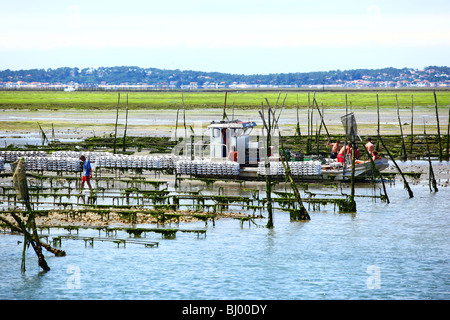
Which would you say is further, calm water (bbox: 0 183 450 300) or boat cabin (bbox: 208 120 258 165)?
boat cabin (bbox: 208 120 258 165)

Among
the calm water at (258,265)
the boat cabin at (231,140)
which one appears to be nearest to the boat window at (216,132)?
the boat cabin at (231,140)

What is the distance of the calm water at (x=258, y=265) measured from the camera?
22.5 metres

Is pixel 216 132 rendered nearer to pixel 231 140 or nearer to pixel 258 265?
pixel 231 140

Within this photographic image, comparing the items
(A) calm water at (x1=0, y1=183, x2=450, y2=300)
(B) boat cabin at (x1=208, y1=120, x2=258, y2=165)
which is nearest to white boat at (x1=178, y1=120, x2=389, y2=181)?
(B) boat cabin at (x1=208, y1=120, x2=258, y2=165)

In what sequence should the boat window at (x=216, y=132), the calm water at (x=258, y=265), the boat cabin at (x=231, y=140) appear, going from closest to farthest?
the calm water at (x=258, y=265), the boat cabin at (x=231, y=140), the boat window at (x=216, y=132)

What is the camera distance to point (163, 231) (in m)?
28.4

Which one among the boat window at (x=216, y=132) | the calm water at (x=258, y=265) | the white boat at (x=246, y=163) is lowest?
the calm water at (x=258, y=265)

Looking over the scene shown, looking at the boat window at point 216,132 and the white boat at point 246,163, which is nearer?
the white boat at point 246,163

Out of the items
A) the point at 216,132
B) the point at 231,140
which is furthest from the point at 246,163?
the point at 216,132

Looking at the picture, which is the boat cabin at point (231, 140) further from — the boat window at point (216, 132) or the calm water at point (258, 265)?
the calm water at point (258, 265)

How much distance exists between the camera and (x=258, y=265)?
25.5m

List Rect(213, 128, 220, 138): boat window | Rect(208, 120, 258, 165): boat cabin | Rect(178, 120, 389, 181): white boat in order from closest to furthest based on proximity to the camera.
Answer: Rect(178, 120, 389, 181): white boat, Rect(208, 120, 258, 165): boat cabin, Rect(213, 128, 220, 138): boat window

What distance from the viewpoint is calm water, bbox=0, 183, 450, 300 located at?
2253 cm

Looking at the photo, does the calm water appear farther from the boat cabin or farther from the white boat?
the boat cabin
